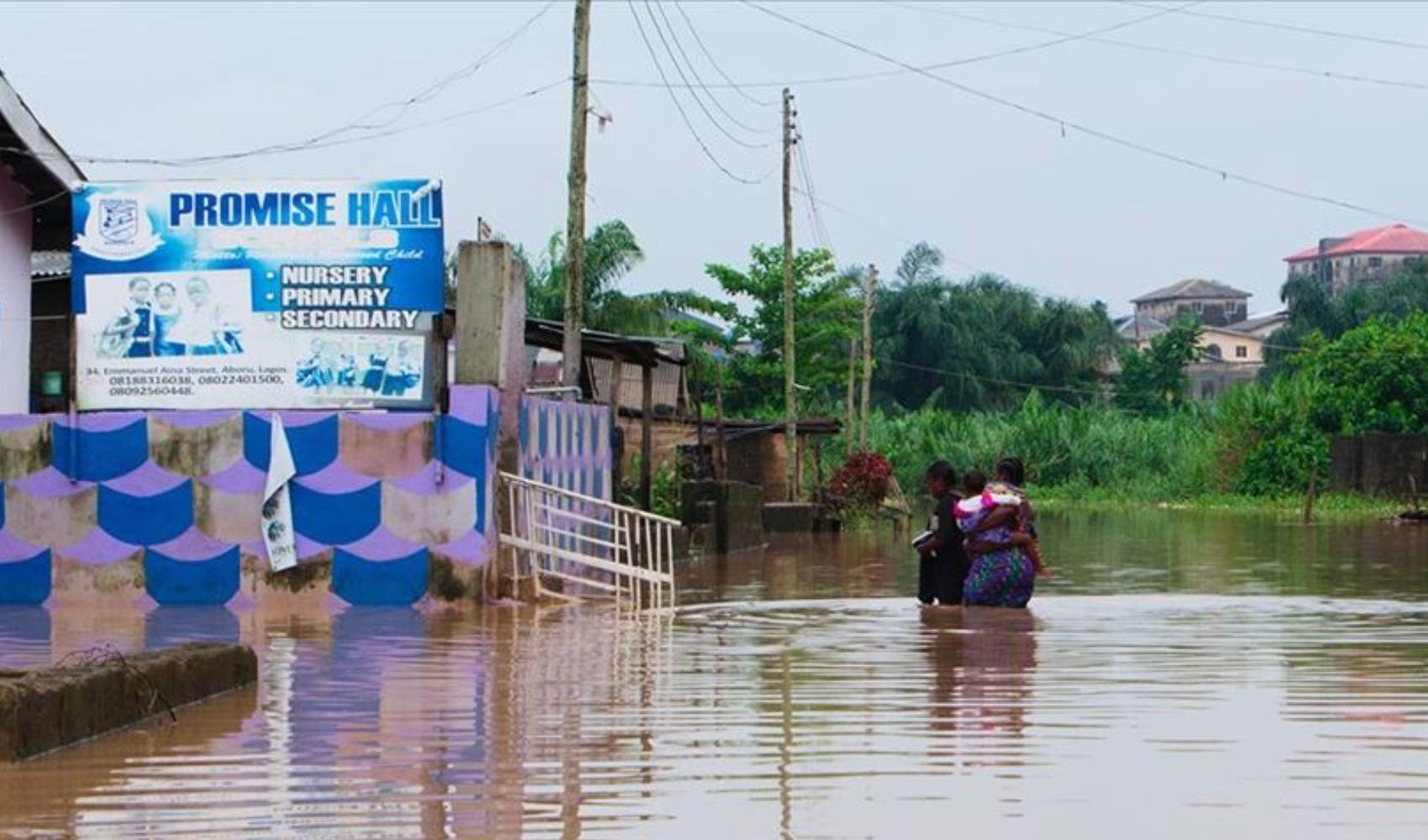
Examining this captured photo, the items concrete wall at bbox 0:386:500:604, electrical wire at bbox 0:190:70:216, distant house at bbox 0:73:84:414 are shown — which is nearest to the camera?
concrete wall at bbox 0:386:500:604

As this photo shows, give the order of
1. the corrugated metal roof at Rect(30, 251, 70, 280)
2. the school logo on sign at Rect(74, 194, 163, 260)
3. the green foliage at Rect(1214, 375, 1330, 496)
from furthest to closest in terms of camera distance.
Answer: the green foliage at Rect(1214, 375, 1330, 496) < the corrugated metal roof at Rect(30, 251, 70, 280) < the school logo on sign at Rect(74, 194, 163, 260)

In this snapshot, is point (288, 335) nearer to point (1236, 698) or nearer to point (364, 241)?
point (364, 241)

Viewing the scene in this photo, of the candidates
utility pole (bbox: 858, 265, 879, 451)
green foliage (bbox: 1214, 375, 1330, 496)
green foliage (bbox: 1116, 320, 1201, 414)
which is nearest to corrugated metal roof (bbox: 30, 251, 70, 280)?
utility pole (bbox: 858, 265, 879, 451)

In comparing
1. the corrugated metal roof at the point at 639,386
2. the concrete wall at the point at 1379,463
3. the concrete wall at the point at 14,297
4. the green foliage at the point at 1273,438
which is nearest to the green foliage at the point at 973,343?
the green foliage at the point at 1273,438

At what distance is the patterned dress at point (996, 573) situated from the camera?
62.0 feet

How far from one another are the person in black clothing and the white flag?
17.9 feet

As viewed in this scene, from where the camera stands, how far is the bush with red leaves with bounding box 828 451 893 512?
5128 cm

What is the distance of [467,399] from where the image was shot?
21.4 meters

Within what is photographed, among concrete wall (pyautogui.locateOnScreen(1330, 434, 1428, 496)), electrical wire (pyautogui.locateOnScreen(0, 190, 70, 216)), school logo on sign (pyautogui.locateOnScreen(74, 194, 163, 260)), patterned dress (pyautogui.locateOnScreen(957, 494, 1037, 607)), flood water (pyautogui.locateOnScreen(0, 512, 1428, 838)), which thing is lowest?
flood water (pyautogui.locateOnScreen(0, 512, 1428, 838))

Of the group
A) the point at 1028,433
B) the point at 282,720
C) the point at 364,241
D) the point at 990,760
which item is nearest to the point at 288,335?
the point at 364,241

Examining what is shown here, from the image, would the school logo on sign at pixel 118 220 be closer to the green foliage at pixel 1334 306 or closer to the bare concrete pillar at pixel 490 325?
the bare concrete pillar at pixel 490 325

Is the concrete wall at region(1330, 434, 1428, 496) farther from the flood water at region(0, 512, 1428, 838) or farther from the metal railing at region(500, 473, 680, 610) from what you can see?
the flood water at region(0, 512, 1428, 838)

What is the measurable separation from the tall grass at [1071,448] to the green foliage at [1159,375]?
2010 centimetres

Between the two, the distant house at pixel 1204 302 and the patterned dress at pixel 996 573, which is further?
the distant house at pixel 1204 302
